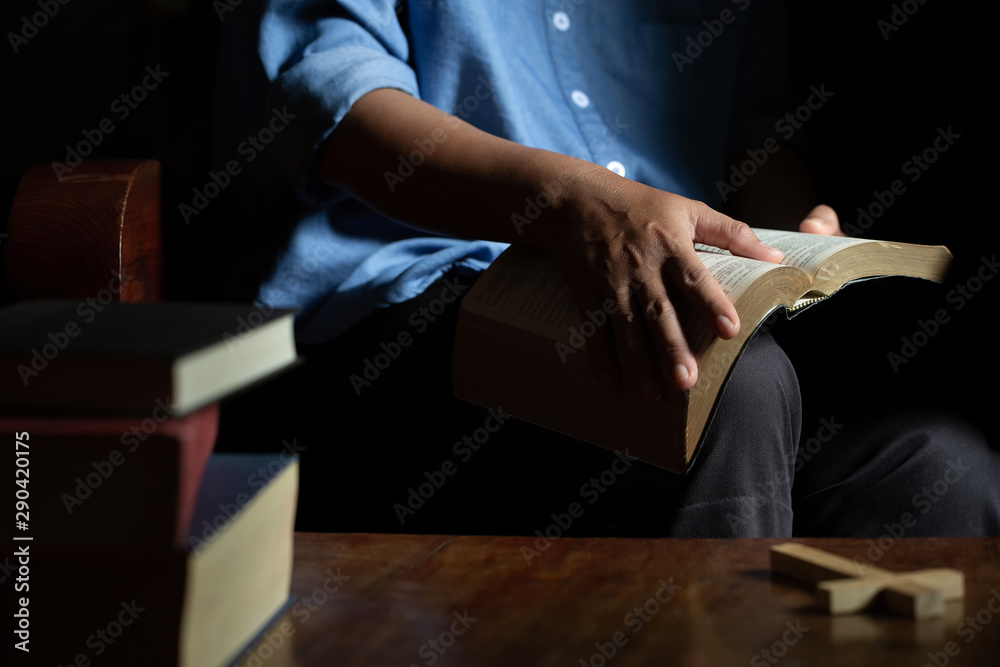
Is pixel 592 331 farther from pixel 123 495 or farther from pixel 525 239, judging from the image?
pixel 123 495

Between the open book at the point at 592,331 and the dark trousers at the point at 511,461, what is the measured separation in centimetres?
9

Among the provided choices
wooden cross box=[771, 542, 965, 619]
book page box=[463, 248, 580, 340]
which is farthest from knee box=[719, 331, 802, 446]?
wooden cross box=[771, 542, 965, 619]

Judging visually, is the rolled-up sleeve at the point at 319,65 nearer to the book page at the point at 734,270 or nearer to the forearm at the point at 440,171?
the forearm at the point at 440,171

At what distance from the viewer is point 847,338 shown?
105cm

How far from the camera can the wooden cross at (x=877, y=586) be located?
0.44 meters

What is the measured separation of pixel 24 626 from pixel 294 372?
59 cm

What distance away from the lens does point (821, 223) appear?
1005mm

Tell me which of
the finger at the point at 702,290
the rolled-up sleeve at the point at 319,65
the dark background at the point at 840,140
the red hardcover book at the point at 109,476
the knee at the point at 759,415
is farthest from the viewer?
the dark background at the point at 840,140

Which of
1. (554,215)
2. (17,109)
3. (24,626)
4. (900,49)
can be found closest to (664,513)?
(554,215)

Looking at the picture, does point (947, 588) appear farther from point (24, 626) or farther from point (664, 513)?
point (24, 626)

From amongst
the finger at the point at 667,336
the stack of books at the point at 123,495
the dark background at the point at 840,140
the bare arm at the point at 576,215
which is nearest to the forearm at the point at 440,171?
the bare arm at the point at 576,215

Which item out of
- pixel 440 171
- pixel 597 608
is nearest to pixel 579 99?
pixel 440 171

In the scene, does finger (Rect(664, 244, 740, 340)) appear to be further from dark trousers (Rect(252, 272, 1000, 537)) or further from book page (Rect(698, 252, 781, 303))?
dark trousers (Rect(252, 272, 1000, 537))

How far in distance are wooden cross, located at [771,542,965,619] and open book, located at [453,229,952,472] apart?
189 millimetres
